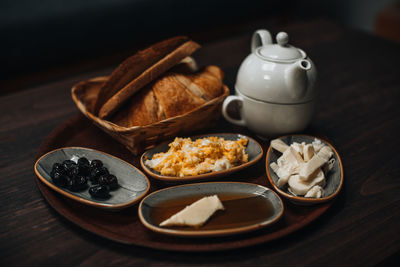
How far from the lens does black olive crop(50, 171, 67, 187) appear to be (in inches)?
32.0

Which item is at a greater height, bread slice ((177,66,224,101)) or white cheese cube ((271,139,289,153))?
bread slice ((177,66,224,101))

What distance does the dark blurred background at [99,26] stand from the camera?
1.94 meters

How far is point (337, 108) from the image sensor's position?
1.22 metres

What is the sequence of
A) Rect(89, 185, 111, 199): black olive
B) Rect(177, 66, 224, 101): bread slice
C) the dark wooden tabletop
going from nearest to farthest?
the dark wooden tabletop
Rect(89, 185, 111, 199): black olive
Rect(177, 66, 224, 101): bread slice

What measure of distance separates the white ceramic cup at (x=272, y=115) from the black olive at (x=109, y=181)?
14.7 inches

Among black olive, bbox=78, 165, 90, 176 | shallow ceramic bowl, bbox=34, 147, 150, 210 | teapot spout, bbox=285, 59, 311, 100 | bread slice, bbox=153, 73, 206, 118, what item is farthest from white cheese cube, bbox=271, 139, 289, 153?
black olive, bbox=78, 165, 90, 176

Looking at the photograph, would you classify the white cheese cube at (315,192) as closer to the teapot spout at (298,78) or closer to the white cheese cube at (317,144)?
the white cheese cube at (317,144)

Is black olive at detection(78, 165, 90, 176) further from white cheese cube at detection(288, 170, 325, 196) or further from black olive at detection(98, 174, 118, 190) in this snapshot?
white cheese cube at detection(288, 170, 325, 196)

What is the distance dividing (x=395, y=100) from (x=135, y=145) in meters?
0.89

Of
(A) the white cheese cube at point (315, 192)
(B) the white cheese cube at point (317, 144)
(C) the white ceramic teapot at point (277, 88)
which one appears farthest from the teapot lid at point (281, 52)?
(A) the white cheese cube at point (315, 192)

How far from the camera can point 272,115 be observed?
968 millimetres

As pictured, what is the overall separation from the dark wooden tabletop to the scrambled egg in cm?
20

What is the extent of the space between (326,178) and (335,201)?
0.19ft

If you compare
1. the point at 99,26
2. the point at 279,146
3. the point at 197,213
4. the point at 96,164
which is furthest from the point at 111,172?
the point at 99,26
